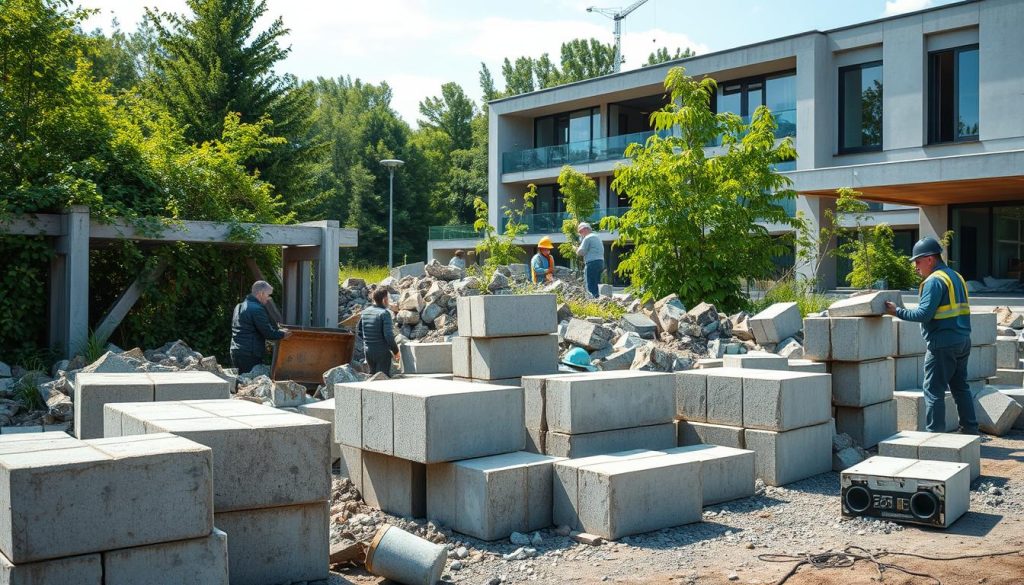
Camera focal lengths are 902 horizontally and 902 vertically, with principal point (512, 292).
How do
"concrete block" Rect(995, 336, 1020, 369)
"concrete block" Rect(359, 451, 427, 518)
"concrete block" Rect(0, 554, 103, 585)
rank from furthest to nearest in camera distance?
"concrete block" Rect(995, 336, 1020, 369) < "concrete block" Rect(359, 451, 427, 518) < "concrete block" Rect(0, 554, 103, 585)

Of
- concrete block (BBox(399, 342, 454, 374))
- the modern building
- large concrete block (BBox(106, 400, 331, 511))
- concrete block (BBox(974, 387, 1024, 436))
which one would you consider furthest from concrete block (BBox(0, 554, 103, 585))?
the modern building

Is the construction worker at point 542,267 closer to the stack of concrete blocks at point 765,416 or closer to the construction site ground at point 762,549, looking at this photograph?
the stack of concrete blocks at point 765,416

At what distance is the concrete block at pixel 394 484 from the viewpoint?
22.7 feet

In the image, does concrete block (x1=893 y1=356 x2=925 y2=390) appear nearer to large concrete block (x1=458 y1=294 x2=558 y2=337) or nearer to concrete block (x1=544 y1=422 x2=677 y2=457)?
concrete block (x1=544 y1=422 x2=677 y2=457)

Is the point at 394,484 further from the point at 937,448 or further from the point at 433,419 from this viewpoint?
the point at 937,448

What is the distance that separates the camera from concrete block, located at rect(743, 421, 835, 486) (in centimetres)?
803

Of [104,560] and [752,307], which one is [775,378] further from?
[752,307]

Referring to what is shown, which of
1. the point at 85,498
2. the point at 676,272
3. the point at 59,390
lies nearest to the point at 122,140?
the point at 59,390

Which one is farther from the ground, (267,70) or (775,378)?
(267,70)

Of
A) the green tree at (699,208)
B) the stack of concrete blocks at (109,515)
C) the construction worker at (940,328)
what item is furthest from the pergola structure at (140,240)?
the construction worker at (940,328)

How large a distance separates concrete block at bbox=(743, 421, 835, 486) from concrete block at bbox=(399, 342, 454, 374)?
11.9 ft

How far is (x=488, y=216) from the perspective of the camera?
1518 inches

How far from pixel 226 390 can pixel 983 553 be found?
5820mm

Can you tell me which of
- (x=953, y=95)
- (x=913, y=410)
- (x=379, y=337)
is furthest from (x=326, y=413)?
(x=953, y=95)
